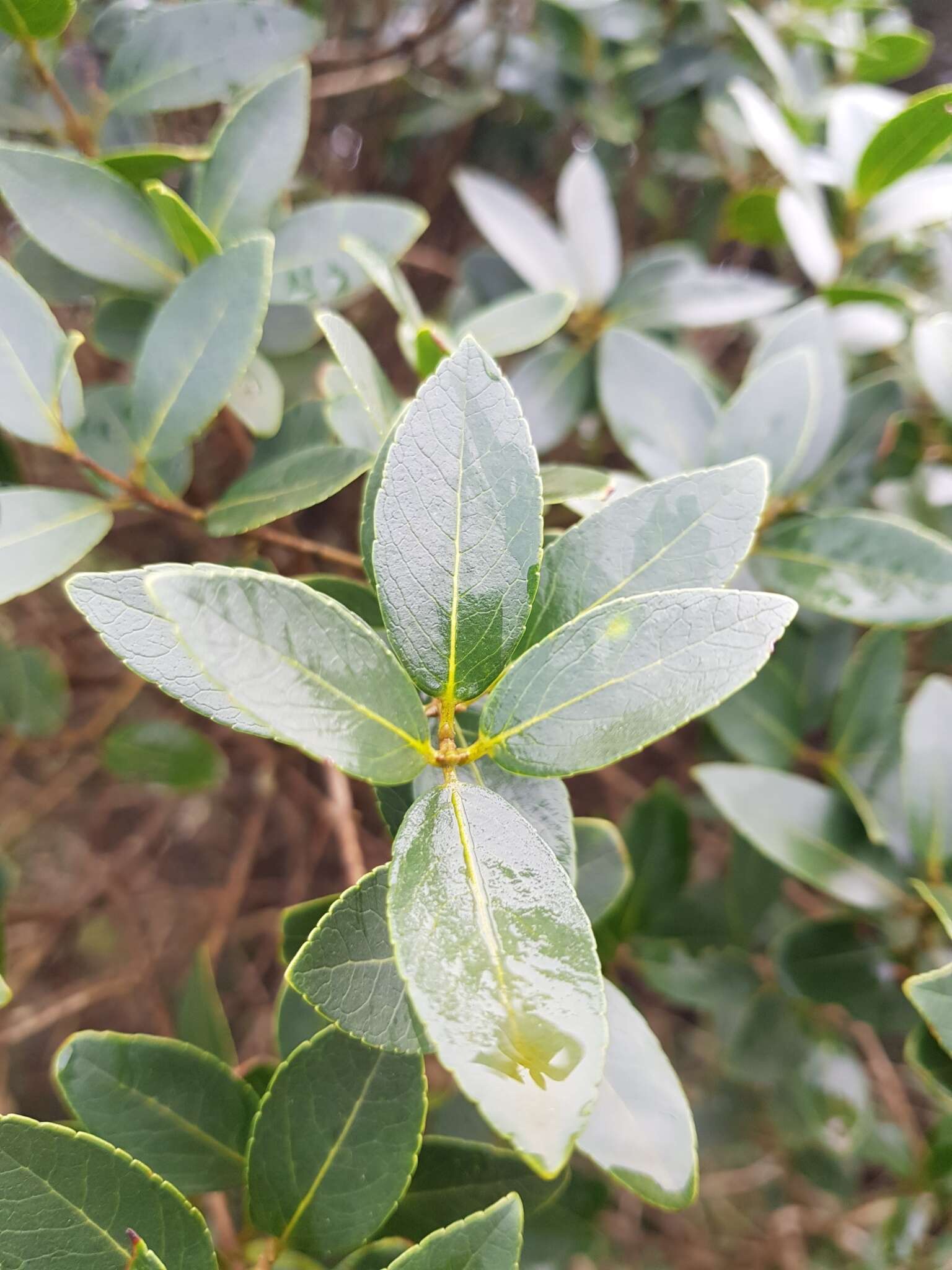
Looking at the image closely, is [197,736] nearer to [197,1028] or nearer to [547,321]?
[197,1028]

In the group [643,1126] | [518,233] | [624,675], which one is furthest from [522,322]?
[643,1126]

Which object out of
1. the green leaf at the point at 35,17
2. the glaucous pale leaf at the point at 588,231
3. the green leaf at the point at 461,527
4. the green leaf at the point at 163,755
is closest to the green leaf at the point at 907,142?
the glaucous pale leaf at the point at 588,231

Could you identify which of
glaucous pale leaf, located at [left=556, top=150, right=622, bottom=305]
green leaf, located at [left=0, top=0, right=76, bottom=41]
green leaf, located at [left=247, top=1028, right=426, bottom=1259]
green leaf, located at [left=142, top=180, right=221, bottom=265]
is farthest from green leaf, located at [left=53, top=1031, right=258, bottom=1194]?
glaucous pale leaf, located at [left=556, top=150, right=622, bottom=305]

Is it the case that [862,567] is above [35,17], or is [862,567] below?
below

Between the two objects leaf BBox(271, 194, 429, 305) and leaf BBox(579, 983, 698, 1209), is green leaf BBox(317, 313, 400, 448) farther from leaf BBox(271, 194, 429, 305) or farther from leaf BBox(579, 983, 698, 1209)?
leaf BBox(579, 983, 698, 1209)

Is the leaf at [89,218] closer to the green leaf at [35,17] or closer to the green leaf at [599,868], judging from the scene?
the green leaf at [35,17]

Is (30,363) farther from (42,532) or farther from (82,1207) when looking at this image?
(82,1207)
